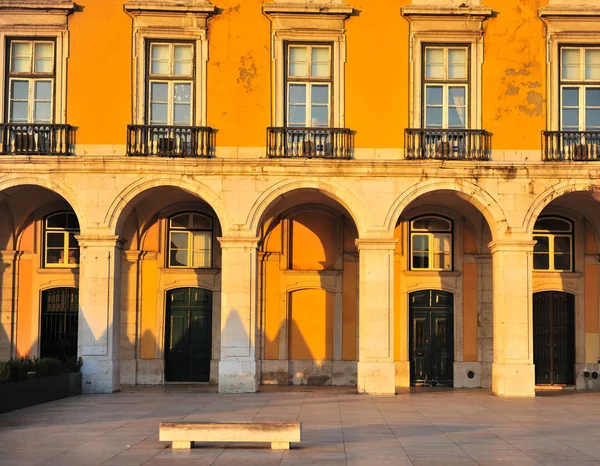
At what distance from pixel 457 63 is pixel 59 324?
13463 mm

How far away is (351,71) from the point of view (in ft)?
82.9

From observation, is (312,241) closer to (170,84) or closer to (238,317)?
(238,317)

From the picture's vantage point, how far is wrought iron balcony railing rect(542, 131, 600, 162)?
24859mm

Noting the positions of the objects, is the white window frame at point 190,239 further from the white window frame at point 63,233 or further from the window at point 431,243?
the window at point 431,243

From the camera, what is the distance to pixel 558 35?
25172 millimetres

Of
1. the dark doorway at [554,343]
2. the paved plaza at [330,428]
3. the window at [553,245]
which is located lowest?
the paved plaza at [330,428]

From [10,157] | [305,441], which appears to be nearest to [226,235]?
A: [10,157]

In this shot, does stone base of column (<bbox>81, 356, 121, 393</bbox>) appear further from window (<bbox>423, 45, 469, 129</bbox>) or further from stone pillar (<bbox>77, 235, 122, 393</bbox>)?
window (<bbox>423, 45, 469, 129</bbox>)

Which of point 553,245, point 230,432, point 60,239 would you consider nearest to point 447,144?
point 553,245

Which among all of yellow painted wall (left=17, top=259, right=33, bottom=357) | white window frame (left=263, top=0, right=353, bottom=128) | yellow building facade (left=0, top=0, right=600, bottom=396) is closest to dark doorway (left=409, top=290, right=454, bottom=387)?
yellow building facade (left=0, top=0, right=600, bottom=396)

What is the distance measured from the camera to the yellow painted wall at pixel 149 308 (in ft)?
92.0

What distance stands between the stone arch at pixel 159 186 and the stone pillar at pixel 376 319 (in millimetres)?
3615

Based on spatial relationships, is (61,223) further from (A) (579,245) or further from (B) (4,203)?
(A) (579,245)

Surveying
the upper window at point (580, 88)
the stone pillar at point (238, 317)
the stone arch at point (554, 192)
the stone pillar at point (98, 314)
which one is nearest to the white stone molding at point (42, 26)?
the stone pillar at point (98, 314)
